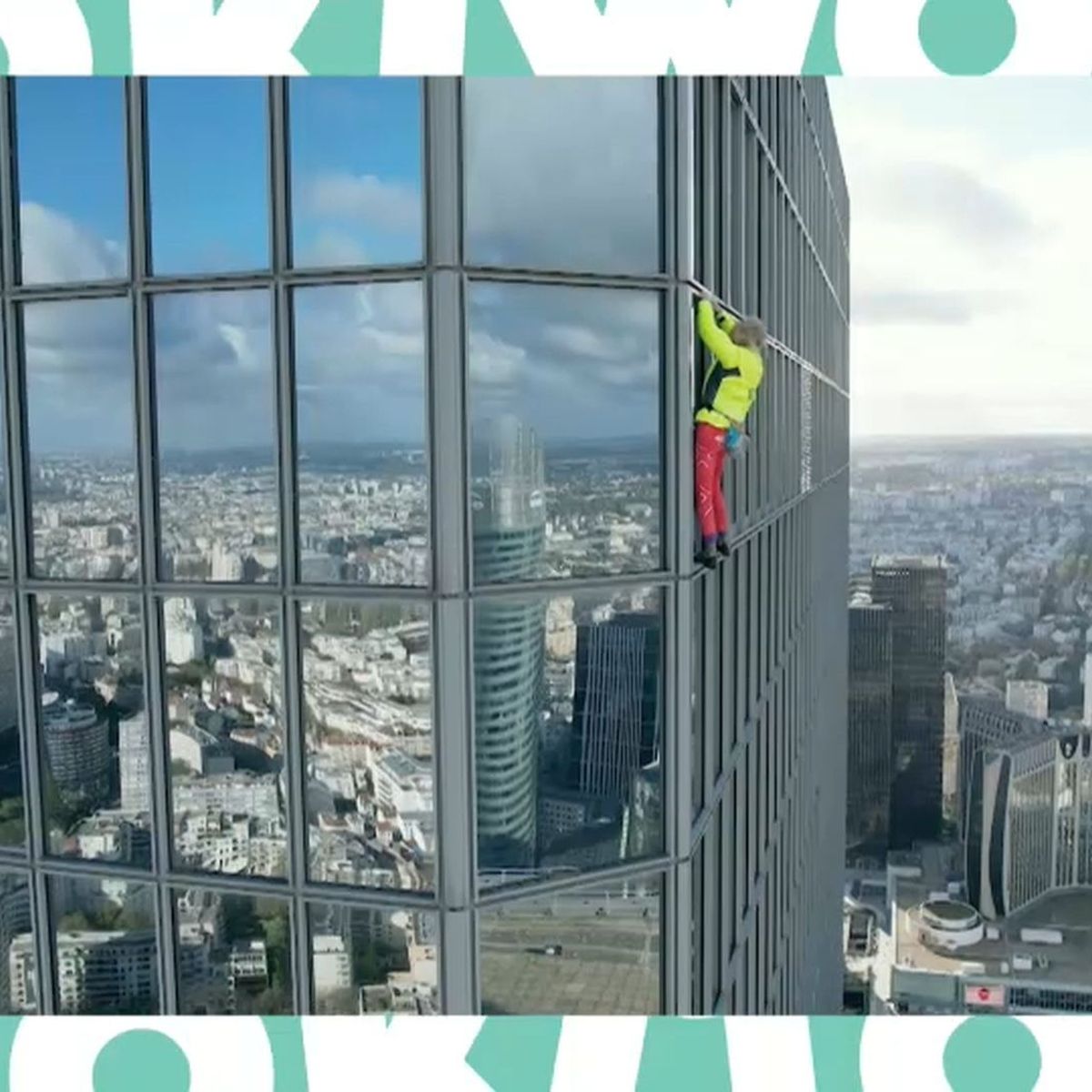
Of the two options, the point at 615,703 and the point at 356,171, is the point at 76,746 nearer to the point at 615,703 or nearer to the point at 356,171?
the point at 615,703

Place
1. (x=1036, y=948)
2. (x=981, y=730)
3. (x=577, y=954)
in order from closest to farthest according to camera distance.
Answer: (x=577, y=954) → (x=981, y=730) → (x=1036, y=948)

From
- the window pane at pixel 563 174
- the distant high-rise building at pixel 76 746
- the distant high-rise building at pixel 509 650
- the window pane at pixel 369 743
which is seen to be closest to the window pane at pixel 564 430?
the distant high-rise building at pixel 509 650

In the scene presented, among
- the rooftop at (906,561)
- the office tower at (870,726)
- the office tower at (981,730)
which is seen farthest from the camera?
the office tower at (870,726)

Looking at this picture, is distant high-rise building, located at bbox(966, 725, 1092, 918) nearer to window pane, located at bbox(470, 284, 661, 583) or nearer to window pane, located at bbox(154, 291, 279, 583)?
window pane, located at bbox(470, 284, 661, 583)

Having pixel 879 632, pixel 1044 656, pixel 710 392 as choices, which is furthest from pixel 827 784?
pixel 710 392

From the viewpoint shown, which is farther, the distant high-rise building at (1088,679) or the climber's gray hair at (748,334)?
the distant high-rise building at (1088,679)

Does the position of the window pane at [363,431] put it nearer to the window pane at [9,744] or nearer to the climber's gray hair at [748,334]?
the window pane at [9,744]

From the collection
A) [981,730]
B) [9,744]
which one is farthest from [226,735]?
[981,730]
